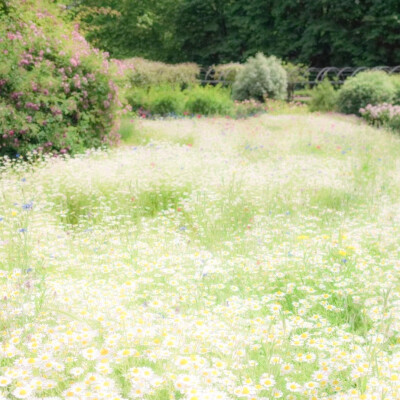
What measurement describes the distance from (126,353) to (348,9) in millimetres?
25652

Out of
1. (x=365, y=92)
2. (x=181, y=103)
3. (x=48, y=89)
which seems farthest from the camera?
(x=181, y=103)

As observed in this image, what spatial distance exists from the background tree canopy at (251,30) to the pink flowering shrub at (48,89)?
43.0 feet

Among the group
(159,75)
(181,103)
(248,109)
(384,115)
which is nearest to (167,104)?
(181,103)

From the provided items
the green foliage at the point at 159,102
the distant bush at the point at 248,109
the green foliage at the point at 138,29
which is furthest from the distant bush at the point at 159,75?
the green foliage at the point at 138,29

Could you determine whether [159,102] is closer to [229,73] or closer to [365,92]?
[365,92]

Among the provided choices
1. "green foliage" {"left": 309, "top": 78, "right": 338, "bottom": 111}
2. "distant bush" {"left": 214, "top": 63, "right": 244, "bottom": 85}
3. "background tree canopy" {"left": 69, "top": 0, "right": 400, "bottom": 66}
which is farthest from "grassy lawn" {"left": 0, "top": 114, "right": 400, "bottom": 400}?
"background tree canopy" {"left": 69, "top": 0, "right": 400, "bottom": 66}

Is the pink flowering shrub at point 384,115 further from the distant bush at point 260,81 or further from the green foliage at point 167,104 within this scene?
the green foliage at point 167,104

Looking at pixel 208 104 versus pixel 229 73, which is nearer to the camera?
pixel 208 104

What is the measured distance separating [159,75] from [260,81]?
5.90 m

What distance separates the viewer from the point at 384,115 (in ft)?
40.7

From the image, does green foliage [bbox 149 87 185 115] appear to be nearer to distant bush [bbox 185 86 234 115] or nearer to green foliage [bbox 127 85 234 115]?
green foliage [bbox 127 85 234 115]

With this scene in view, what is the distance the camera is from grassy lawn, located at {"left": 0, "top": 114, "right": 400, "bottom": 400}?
7.33ft

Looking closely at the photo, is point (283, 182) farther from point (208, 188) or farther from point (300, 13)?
point (300, 13)

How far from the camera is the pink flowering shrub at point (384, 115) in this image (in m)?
12.0
